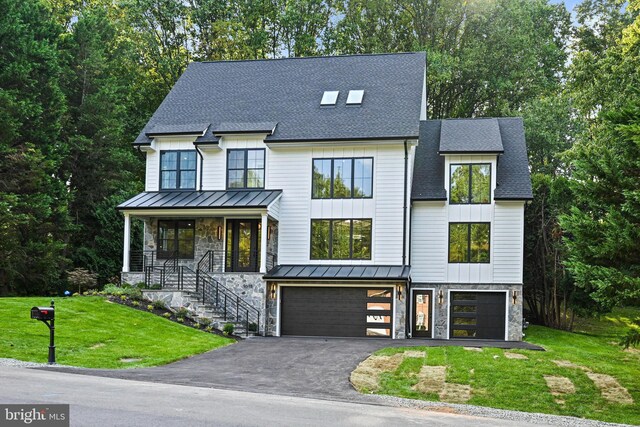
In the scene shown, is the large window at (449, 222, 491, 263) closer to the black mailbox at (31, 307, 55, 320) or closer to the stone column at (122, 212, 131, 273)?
the stone column at (122, 212, 131, 273)

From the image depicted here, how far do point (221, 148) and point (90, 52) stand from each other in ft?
42.8

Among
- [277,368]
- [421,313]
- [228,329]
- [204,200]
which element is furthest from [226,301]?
[277,368]

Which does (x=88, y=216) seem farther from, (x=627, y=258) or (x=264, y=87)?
(x=627, y=258)

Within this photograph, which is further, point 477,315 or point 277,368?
point 477,315

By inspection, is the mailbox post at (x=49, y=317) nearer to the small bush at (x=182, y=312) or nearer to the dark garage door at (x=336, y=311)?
the small bush at (x=182, y=312)

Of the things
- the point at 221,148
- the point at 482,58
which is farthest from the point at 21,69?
the point at 482,58

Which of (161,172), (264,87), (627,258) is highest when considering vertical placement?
(264,87)

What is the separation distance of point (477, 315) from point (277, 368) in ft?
36.8

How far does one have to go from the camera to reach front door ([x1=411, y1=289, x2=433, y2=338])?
27.4 m

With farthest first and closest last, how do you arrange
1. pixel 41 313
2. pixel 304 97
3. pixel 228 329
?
pixel 304 97, pixel 228 329, pixel 41 313

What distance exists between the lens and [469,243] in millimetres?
27406

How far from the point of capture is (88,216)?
1473 inches

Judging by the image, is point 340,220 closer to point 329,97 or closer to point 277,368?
point 329,97

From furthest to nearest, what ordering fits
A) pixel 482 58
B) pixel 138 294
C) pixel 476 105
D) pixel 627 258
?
pixel 476 105 < pixel 482 58 < pixel 138 294 < pixel 627 258
